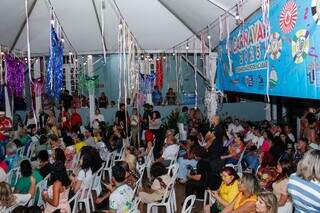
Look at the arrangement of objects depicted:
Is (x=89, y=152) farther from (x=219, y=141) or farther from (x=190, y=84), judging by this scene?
(x=190, y=84)

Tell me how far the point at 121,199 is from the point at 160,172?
48.8 inches

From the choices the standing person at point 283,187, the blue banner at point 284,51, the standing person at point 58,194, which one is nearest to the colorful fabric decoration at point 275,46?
the blue banner at point 284,51

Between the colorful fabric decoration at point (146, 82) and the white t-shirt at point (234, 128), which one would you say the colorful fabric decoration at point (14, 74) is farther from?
the white t-shirt at point (234, 128)

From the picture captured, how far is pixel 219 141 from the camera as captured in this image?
7.29 meters

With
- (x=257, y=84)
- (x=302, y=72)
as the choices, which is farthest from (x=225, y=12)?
(x=302, y=72)

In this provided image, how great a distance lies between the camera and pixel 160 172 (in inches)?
221

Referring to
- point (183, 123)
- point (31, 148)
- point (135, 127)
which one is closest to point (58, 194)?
point (31, 148)

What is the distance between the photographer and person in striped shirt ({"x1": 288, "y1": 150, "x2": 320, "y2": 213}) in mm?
3209

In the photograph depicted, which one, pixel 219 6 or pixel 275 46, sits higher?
pixel 219 6

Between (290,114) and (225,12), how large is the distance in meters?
4.38

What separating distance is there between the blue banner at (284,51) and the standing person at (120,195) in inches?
84.2

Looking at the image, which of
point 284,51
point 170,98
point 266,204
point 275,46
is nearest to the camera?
point 266,204

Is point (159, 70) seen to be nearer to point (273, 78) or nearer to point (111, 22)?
point (111, 22)

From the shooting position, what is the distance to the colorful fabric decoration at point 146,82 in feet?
39.9
